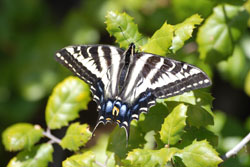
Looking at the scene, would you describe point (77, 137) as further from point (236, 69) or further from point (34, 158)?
point (236, 69)

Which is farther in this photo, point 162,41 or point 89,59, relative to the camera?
point 89,59

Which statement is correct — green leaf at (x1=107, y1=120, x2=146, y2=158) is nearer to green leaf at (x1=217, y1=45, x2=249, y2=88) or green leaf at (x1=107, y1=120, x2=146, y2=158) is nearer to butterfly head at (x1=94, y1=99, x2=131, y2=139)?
butterfly head at (x1=94, y1=99, x2=131, y2=139)

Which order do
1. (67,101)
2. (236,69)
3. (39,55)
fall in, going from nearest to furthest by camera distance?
(67,101) → (236,69) → (39,55)

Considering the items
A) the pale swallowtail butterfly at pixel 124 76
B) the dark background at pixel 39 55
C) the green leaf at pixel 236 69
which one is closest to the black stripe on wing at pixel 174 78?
the pale swallowtail butterfly at pixel 124 76

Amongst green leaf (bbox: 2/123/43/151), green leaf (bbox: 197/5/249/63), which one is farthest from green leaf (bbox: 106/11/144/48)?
green leaf (bbox: 2/123/43/151)

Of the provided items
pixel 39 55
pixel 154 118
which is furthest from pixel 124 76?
pixel 39 55

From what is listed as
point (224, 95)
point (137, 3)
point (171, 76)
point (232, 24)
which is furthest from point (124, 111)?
point (224, 95)
